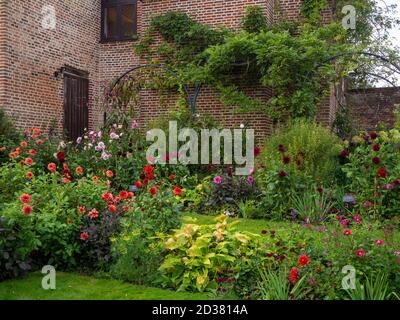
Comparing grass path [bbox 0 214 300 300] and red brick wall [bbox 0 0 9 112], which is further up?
red brick wall [bbox 0 0 9 112]

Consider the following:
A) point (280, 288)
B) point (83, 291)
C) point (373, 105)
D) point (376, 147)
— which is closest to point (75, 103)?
point (376, 147)

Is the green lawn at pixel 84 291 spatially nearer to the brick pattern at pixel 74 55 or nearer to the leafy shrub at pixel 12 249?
the leafy shrub at pixel 12 249

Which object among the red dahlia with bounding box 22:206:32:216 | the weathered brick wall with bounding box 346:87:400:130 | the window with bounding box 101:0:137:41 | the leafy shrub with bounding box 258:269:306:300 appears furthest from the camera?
the weathered brick wall with bounding box 346:87:400:130

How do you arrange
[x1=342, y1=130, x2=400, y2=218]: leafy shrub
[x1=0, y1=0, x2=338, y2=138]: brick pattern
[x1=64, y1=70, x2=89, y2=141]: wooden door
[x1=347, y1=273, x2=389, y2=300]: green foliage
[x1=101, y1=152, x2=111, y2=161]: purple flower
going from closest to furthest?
[x1=347, y1=273, x2=389, y2=300]: green foliage, [x1=342, y1=130, x2=400, y2=218]: leafy shrub, [x1=101, y1=152, x2=111, y2=161]: purple flower, [x1=0, y1=0, x2=338, y2=138]: brick pattern, [x1=64, y1=70, x2=89, y2=141]: wooden door

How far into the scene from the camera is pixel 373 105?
57.1ft

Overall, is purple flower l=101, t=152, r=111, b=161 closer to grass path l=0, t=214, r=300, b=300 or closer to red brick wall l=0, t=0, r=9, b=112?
red brick wall l=0, t=0, r=9, b=112

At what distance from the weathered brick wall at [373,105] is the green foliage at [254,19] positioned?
249 inches

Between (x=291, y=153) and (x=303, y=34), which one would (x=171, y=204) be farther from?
(x=303, y=34)

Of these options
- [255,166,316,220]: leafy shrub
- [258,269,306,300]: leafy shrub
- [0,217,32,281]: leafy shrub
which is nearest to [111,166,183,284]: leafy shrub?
[0,217,32,281]: leafy shrub

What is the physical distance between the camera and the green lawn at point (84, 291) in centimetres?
403

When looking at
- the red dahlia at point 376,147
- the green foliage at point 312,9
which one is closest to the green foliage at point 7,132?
the red dahlia at point 376,147

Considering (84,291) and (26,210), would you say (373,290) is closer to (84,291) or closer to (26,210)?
(84,291)

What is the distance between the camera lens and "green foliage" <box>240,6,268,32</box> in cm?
1200

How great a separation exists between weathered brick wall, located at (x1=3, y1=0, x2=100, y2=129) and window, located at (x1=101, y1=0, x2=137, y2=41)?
0.40 meters
